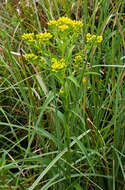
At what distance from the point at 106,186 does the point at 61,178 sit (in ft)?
0.95

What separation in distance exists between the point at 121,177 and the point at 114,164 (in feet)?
0.36

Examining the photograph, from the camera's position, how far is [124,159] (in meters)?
1.51

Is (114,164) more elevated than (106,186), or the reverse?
(114,164)

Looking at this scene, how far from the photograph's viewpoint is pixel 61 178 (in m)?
1.34

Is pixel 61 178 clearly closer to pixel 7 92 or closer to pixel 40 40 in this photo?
pixel 40 40

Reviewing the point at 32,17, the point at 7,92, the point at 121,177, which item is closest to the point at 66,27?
the point at 121,177

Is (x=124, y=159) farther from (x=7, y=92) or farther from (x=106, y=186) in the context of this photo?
(x=7, y=92)

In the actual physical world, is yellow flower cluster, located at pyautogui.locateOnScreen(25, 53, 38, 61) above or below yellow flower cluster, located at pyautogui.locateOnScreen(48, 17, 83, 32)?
below

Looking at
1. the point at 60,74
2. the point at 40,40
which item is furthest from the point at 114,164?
the point at 40,40

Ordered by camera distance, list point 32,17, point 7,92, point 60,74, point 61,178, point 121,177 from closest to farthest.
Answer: point 60,74 → point 61,178 → point 121,177 → point 7,92 → point 32,17

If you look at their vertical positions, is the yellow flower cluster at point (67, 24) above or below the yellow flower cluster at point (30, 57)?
above

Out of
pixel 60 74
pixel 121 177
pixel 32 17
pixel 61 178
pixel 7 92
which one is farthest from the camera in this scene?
pixel 32 17

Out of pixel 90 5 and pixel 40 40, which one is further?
pixel 90 5

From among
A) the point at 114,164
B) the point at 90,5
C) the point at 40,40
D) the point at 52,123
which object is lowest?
the point at 114,164
